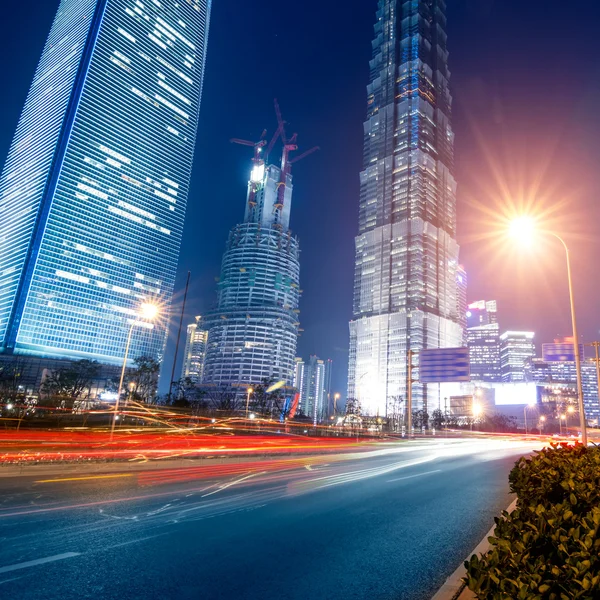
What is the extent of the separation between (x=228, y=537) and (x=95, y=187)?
586ft

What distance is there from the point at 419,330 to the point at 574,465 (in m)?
190

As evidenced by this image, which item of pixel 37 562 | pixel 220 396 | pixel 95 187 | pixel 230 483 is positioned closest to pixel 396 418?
pixel 220 396

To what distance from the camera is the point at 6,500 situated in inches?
409

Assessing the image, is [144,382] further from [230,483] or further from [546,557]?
[546,557]

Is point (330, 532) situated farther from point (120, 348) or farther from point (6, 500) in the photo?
point (120, 348)

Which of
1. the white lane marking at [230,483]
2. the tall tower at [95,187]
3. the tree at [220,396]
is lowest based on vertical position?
the white lane marking at [230,483]

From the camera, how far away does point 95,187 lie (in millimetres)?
160000

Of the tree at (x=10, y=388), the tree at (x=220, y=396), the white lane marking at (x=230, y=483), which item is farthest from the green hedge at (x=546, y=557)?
the tree at (x=220, y=396)

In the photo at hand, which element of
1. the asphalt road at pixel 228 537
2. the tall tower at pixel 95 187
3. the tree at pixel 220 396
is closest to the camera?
the asphalt road at pixel 228 537

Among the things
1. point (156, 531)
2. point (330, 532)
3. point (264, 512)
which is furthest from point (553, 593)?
point (264, 512)

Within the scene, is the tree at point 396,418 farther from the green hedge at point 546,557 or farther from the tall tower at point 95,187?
the green hedge at point 546,557

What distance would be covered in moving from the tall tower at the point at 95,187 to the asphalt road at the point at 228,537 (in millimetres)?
154394

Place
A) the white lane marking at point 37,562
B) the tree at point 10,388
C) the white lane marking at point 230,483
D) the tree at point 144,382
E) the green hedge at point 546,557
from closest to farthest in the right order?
the green hedge at point 546,557 < the white lane marking at point 37,562 < the white lane marking at point 230,483 < the tree at point 10,388 < the tree at point 144,382

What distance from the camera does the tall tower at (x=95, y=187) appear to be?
146000 millimetres
